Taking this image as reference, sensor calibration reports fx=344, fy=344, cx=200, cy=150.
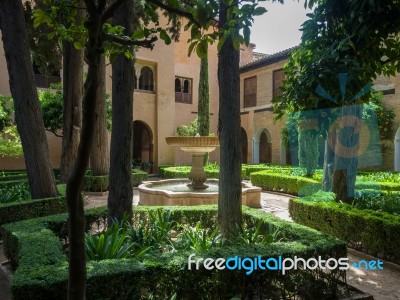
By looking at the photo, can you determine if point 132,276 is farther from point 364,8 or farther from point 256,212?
point 364,8

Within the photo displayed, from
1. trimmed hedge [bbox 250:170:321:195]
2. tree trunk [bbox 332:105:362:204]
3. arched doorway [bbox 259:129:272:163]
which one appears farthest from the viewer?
arched doorway [bbox 259:129:272:163]

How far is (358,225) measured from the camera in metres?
5.21

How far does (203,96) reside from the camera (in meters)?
17.5

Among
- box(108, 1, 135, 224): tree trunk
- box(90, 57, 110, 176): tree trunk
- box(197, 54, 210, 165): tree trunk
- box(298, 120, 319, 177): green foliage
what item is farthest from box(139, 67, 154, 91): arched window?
box(108, 1, 135, 224): tree trunk

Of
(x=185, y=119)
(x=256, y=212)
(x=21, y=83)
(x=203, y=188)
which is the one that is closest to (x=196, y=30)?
(x=256, y=212)

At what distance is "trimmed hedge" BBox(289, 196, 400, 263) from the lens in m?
4.72

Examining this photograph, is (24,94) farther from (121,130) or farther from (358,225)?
(358,225)

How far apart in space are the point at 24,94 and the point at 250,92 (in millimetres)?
17395

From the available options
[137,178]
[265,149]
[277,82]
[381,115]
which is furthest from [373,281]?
[265,149]

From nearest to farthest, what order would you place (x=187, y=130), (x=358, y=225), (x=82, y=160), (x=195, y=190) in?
1. (x=82, y=160)
2. (x=358, y=225)
3. (x=195, y=190)
4. (x=187, y=130)

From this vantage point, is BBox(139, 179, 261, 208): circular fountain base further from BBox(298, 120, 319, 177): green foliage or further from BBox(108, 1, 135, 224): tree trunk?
BBox(298, 120, 319, 177): green foliage

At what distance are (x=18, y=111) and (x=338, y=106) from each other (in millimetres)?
5806

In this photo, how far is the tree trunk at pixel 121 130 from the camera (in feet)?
15.8

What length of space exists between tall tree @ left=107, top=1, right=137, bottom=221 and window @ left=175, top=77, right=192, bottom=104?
1624cm
